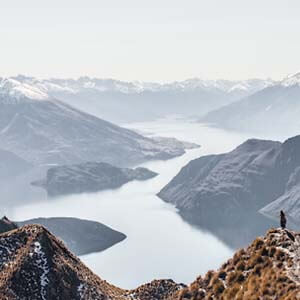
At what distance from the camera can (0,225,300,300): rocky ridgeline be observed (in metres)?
33.6

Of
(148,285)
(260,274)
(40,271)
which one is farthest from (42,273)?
(260,274)

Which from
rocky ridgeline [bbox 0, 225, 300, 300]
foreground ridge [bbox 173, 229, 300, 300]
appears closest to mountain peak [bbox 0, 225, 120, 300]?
rocky ridgeline [bbox 0, 225, 300, 300]

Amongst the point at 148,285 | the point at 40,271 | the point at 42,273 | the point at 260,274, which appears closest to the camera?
the point at 260,274

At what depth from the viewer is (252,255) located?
3831 cm

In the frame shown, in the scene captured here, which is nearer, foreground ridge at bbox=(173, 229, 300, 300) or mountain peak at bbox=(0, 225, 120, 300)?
foreground ridge at bbox=(173, 229, 300, 300)

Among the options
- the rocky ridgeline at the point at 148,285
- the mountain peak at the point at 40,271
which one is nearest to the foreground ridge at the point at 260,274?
the rocky ridgeline at the point at 148,285

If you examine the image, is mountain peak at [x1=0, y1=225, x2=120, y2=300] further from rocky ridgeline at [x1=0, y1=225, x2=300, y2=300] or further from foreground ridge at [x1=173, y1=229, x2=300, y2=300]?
foreground ridge at [x1=173, y1=229, x2=300, y2=300]

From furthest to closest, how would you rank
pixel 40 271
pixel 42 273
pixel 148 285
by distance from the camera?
1. pixel 148 285
2. pixel 40 271
3. pixel 42 273

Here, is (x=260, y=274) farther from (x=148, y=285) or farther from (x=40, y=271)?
(x=148, y=285)

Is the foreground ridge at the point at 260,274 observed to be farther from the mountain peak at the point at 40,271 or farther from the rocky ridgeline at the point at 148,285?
the mountain peak at the point at 40,271

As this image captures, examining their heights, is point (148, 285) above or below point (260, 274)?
below

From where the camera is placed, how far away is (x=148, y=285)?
7950 cm

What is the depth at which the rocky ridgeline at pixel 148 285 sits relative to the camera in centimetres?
3356

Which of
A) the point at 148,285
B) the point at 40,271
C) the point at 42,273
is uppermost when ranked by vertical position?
the point at 40,271
